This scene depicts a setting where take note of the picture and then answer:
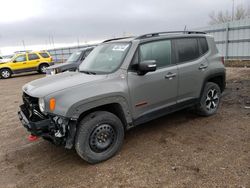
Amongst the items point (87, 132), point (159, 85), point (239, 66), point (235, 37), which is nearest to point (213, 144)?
point (159, 85)

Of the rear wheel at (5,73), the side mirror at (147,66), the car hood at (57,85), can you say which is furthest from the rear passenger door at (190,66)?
the rear wheel at (5,73)

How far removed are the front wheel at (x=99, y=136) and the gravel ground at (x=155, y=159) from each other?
161 mm

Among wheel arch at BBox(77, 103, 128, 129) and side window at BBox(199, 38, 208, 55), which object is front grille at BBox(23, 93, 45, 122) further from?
side window at BBox(199, 38, 208, 55)

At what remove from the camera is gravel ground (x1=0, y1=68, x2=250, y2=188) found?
2.89 metres

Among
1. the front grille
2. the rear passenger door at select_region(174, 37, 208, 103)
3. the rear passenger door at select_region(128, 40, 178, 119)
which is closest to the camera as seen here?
the front grille

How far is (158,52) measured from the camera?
3.94 m

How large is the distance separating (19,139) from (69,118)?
2.20 meters

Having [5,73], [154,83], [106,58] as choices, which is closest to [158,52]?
[154,83]

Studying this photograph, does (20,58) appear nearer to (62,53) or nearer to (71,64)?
(71,64)

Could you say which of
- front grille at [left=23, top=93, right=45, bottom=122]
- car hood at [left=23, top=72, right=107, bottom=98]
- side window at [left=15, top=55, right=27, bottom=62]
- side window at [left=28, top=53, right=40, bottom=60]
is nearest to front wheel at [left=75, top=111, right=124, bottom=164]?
car hood at [left=23, top=72, right=107, bottom=98]

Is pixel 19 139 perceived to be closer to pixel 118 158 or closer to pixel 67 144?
pixel 67 144

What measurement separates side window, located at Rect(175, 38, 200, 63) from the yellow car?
14787 millimetres

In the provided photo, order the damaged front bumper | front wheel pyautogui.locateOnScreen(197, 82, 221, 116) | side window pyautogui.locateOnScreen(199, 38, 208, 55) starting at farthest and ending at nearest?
front wheel pyautogui.locateOnScreen(197, 82, 221, 116) < side window pyautogui.locateOnScreen(199, 38, 208, 55) < the damaged front bumper

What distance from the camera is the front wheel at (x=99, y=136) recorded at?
3129mm
